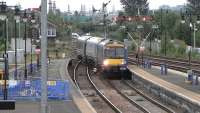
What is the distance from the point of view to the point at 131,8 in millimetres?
159250

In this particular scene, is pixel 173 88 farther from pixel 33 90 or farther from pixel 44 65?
pixel 44 65

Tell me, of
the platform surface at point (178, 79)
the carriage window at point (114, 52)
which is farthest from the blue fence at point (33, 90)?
the carriage window at point (114, 52)

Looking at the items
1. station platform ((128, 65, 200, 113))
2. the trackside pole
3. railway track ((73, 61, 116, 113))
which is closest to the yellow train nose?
station platform ((128, 65, 200, 113))

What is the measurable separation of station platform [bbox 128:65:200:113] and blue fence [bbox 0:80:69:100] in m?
5.79

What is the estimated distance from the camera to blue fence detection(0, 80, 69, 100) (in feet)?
94.4

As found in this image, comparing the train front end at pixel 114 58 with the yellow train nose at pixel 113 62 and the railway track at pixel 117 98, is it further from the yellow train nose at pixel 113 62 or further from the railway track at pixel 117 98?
the railway track at pixel 117 98

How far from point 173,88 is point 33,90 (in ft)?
27.3

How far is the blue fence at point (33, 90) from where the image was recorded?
94.4 feet

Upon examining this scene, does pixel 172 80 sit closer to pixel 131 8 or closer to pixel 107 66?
pixel 107 66

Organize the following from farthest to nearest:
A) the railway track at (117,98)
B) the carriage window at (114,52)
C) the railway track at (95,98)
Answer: the carriage window at (114,52) < the railway track at (95,98) < the railway track at (117,98)

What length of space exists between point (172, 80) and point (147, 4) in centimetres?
13164

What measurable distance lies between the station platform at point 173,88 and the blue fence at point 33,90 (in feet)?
19.0

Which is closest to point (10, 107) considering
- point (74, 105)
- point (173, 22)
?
point (74, 105)

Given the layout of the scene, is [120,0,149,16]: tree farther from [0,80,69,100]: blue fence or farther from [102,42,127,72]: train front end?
[0,80,69,100]: blue fence
